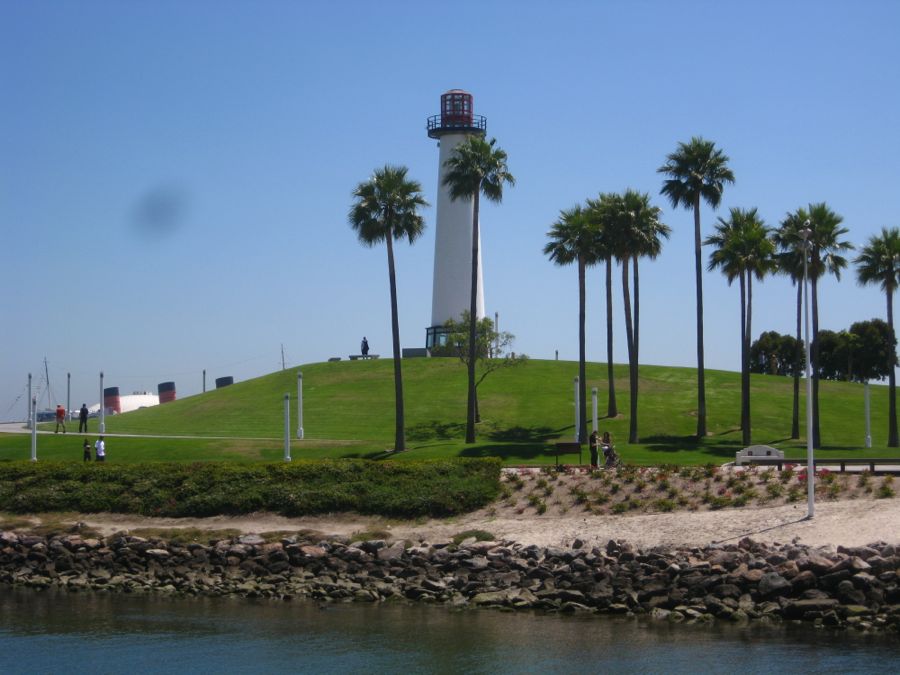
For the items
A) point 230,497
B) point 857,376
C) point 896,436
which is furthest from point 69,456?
point 857,376

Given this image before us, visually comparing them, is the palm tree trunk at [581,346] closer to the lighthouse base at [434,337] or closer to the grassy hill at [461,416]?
the grassy hill at [461,416]

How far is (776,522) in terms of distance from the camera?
29766 millimetres

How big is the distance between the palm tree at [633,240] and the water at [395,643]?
29420mm

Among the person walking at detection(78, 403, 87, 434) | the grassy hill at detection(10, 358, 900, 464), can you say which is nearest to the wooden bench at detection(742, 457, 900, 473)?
the grassy hill at detection(10, 358, 900, 464)

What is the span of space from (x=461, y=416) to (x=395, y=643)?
135 feet

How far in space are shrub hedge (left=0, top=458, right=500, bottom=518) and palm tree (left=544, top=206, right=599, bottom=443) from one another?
17.5 metres

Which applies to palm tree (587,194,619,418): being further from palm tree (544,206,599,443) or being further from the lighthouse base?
the lighthouse base

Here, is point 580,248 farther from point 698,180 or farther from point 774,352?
point 774,352

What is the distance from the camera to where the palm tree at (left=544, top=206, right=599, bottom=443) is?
56031 millimetres

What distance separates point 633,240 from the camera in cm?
5516

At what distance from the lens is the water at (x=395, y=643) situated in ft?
73.5

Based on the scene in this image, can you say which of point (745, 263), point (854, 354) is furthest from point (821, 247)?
point (854, 354)

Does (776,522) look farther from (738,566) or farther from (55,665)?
(55,665)

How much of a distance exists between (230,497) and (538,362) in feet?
155
